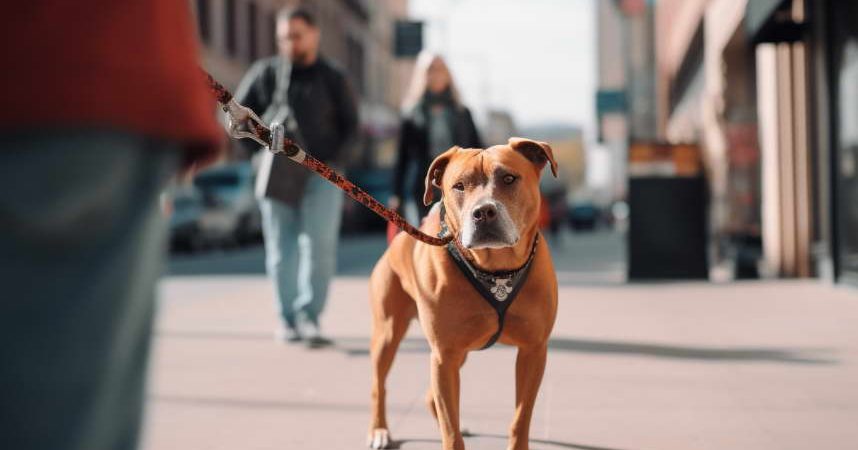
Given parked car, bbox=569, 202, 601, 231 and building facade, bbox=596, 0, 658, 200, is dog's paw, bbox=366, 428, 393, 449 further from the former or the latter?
parked car, bbox=569, 202, 601, 231

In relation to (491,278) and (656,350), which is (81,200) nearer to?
(491,278)

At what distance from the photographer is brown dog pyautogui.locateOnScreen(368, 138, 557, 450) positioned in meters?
3.41

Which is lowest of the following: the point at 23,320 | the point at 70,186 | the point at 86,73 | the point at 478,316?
the point at 478,316

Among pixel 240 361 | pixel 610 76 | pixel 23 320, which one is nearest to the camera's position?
pixel 23 320

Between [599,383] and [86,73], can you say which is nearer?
[86,73]

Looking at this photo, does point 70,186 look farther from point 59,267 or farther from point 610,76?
point 610,76

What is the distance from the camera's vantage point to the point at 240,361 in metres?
6.48

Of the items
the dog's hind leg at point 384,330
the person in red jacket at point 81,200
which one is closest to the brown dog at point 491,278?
the dog's hind leg at point 384,330

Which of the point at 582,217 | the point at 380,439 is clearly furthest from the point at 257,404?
the point at 582,217

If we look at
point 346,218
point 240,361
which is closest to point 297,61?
point 240,361

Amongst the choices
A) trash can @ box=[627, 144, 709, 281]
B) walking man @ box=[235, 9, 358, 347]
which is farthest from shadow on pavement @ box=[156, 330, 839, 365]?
trash can @ box=[627, 144, 709, 281]

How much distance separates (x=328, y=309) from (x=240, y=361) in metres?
3.26

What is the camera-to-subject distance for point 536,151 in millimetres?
3625

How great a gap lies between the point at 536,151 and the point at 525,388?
0.77 metres
